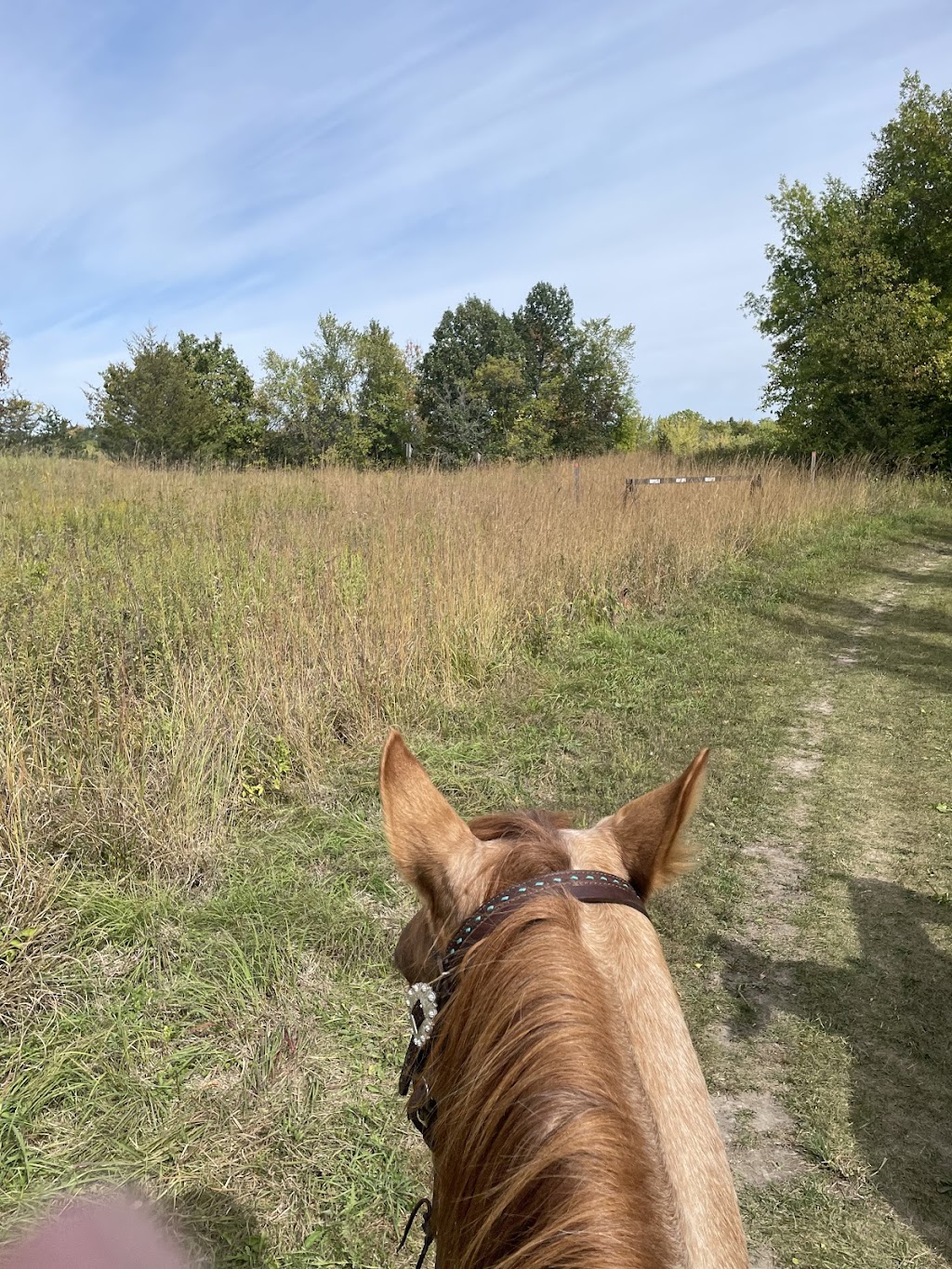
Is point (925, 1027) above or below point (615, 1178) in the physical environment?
below

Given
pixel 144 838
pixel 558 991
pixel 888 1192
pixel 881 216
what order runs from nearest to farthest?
pixel 558 991 → pixel 888 1192 → pixel 144 838 → pixel 881 216

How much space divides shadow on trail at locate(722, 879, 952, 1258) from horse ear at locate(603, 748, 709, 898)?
5.96ft

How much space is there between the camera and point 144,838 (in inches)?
116

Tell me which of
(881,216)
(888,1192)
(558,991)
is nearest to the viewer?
(558,991)

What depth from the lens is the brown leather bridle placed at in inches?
35.4

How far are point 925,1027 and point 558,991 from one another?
2688 millimetres

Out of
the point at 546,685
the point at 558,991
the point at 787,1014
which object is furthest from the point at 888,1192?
the point at 546,685

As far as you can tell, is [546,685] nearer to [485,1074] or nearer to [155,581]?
[155,581]

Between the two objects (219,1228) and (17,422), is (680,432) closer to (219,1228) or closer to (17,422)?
(17,422)

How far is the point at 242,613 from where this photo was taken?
424 cm

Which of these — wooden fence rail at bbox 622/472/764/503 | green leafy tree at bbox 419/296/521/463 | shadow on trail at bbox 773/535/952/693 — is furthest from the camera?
green leafy tree at bbox 419/296/521/463

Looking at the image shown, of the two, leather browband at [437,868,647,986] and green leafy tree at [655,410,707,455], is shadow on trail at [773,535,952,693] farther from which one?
green leafy tree at [655,410,707,455]

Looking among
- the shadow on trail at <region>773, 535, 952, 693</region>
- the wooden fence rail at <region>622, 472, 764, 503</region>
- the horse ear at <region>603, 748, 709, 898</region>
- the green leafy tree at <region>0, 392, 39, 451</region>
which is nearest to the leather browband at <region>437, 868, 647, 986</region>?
the horse ear at <region>603, 748, 709, 898</region>

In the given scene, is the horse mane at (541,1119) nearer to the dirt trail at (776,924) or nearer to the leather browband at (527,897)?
the leather browband at (527,897)
